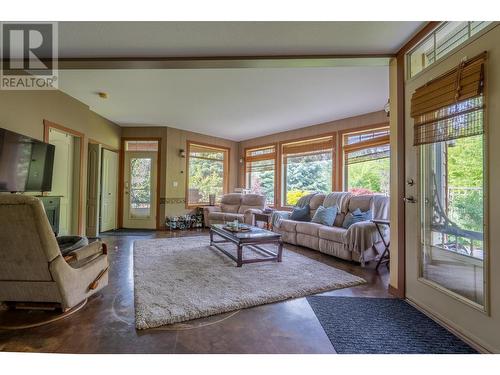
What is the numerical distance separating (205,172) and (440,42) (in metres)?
5.87

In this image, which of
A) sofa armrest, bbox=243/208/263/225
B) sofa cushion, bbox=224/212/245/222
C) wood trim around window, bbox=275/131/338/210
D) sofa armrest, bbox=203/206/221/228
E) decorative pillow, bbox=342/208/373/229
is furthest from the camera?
sofa armrest, bbox=203/206/221/228

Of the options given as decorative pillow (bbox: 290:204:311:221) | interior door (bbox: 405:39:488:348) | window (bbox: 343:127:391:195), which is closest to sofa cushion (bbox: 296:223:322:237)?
decorative pillow (bbox: 290:204:311:221)

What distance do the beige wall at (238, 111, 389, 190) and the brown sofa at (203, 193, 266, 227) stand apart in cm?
106

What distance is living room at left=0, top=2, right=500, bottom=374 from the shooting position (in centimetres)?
172

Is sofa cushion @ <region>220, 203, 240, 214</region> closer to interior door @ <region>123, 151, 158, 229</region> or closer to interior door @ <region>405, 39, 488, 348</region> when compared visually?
interior door @ <region>123, 151, 158, 229</region>

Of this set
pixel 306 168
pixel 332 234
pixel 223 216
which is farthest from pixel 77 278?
pixel 306 168

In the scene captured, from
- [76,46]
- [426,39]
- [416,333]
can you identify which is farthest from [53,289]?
[426,39]

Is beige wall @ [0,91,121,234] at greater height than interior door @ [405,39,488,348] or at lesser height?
greater

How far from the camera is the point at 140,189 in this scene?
6.37 metres

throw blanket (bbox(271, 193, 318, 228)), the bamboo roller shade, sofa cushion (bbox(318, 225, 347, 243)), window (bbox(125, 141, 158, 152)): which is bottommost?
sofa cushion (bbox(318, 225, 347, 243))

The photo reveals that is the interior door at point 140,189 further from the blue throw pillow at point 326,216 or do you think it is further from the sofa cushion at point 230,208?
the blue throw pillow at point 326,216

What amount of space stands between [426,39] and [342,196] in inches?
107

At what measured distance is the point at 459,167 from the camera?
1.93 meters

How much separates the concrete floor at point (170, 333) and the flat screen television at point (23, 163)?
1608 millimetres
